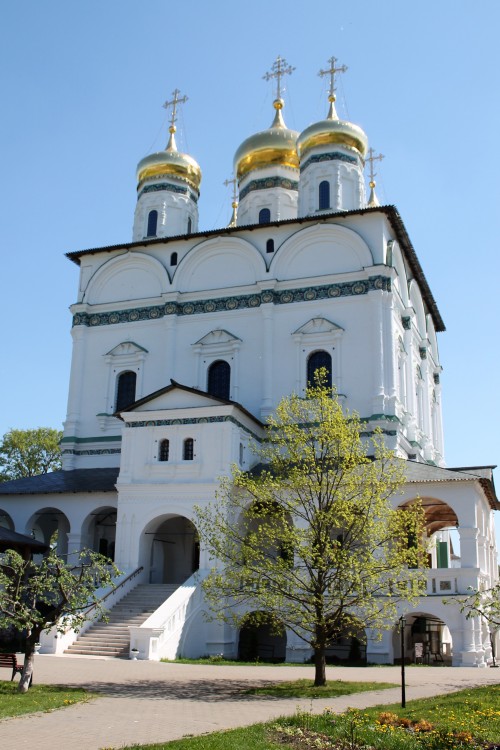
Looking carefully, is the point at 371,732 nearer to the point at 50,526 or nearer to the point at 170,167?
the point at 50,526

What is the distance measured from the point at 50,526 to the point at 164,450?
22.0 ft

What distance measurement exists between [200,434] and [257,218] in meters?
11.2

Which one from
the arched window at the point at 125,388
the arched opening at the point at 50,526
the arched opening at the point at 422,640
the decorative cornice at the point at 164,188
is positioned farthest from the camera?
the decorative cornice at the point at 164,188

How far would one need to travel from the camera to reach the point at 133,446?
20672 mm

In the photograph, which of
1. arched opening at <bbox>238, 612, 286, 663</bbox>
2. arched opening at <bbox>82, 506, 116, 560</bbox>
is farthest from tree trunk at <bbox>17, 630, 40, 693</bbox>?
arched opening at <bbox>82, 506, 116, 560</bbox>

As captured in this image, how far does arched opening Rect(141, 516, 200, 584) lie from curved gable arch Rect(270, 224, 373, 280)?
813 cm

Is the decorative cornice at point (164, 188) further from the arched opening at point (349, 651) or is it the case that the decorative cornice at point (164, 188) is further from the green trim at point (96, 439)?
the arched opening at point (349, 651)

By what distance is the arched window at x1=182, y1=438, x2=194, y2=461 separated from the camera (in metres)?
20.2

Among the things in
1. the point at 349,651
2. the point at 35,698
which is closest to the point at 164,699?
the point at 35,698

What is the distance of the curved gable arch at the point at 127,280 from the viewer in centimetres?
2578

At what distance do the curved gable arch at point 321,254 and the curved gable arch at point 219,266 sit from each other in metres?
0.81

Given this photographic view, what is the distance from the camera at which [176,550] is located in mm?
22062

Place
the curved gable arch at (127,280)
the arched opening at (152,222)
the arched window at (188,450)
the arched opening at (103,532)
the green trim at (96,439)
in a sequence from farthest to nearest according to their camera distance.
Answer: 1. the arched opening at (152,222)
2. the curved gable arch at (127,280)
3. the green trim at (96,439)
4. the arched opening at (103,532)
5. the arched window at (188,450)

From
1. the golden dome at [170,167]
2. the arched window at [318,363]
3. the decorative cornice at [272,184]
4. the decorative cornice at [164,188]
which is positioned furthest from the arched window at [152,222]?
the arched window at [318,363]
